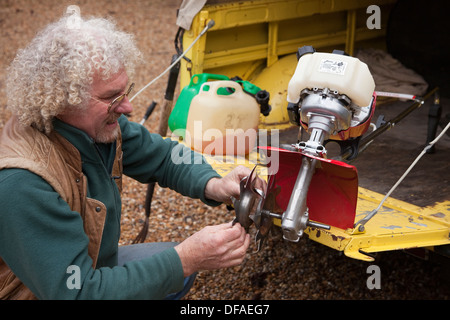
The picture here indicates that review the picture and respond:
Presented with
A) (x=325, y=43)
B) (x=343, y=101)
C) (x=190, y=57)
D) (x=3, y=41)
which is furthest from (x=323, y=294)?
(x=3, y=41)

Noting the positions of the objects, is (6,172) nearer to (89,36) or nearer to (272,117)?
(89,36)

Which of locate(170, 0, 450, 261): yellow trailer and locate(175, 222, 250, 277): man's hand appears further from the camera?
locate(170, 0, 450, 261): yellow trailer

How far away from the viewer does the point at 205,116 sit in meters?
3.32

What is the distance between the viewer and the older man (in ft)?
5.68

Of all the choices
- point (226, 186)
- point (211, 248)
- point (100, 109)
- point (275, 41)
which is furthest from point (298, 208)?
point (275, 41)

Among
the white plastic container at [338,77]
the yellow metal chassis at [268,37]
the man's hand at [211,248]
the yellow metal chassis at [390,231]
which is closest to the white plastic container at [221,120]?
the yellow metal chassis at [268,37]

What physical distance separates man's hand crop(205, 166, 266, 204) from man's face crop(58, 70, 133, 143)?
1.81ft

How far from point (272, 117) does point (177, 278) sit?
235cm

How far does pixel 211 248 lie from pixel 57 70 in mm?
819

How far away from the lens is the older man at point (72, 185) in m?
1.73

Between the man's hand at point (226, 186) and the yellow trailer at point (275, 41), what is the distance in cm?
52

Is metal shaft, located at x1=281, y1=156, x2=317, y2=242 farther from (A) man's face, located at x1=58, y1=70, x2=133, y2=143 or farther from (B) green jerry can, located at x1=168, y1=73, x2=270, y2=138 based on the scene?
(B) green jerry can, located at x1=168, y1=73, x2=270, y2=138

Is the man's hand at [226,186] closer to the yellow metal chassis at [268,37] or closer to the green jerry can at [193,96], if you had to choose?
the green jerry can at [193,96]

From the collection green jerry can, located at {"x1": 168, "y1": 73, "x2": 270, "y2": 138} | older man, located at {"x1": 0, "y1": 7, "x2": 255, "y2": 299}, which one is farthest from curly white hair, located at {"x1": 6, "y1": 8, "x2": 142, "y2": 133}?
green jerry can, located at {"x1": 168, "y1": 73, "x2": 270, "y2": 138}
